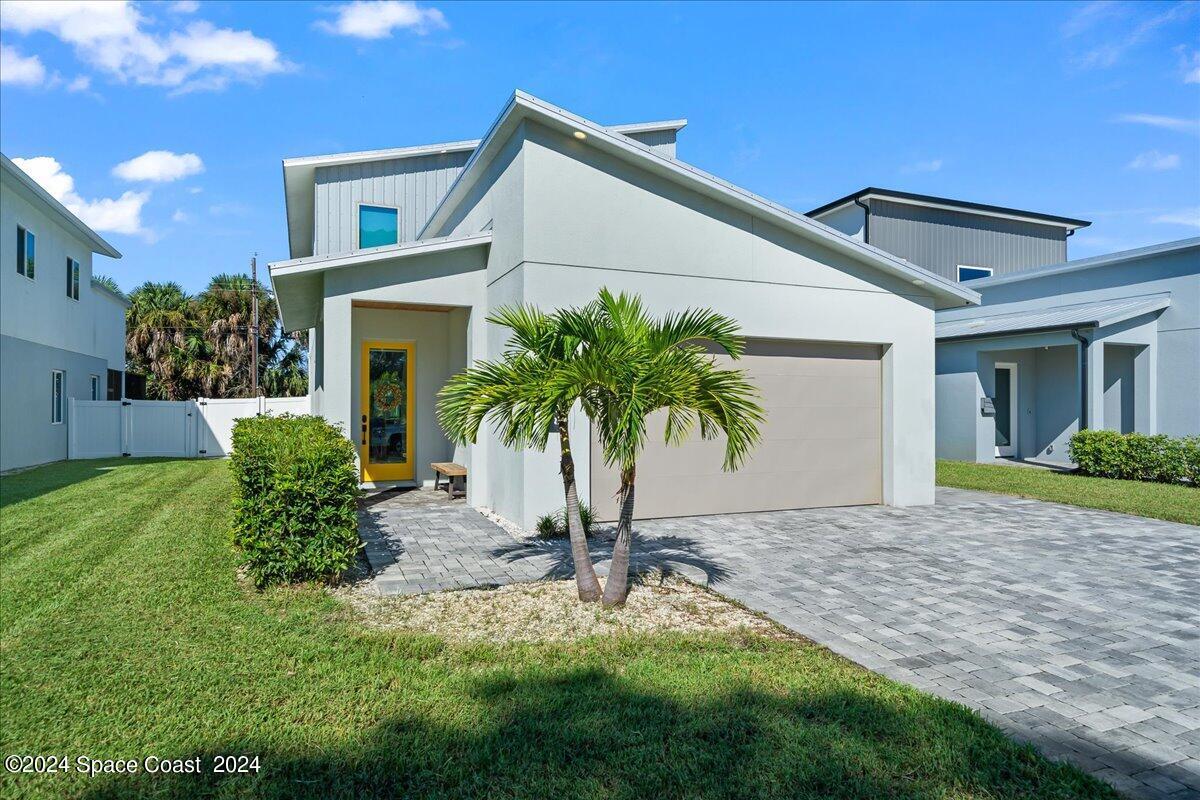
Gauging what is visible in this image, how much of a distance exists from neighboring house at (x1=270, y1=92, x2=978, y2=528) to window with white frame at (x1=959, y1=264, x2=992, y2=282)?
1257 cm

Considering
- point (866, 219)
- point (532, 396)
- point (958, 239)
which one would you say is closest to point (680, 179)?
point (532, 396)

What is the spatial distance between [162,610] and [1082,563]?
9.11 metres

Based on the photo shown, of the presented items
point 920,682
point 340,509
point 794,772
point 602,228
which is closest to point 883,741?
point 794,772

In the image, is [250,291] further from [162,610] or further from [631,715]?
[631,715]

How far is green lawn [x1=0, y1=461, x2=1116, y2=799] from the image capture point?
116 inches

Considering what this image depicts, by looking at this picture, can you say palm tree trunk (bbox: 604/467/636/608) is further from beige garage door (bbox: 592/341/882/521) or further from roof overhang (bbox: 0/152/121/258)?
roof overhang (bbox: 0/152/121/258)

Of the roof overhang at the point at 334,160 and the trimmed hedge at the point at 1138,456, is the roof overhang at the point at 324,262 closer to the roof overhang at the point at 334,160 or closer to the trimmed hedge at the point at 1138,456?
the roof overhang at the point at 334,160

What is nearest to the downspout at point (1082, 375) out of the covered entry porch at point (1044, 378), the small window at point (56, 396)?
the covered entry porch at point (1044, 378)

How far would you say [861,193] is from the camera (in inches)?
776

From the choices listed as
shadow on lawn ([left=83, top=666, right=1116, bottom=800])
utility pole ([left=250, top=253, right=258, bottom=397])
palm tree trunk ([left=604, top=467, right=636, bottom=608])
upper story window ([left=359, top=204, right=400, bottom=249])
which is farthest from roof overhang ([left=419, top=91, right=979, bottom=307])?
utility pole ([left=250, top=253, right=258, bottom=397])

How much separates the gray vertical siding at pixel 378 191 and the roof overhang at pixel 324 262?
4279mm

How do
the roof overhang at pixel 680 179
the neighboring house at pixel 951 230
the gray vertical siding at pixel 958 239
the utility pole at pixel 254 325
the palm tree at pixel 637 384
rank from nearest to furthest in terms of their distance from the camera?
the palm tree at pixel 637 384, the roof overhang at pixel 680 179, the neighboring house at pixel 951 230, the gray vertical siding at pixel 958 239, the utility pole at pixel 254 325

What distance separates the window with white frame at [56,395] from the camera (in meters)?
16.5

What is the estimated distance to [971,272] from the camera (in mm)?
21656
